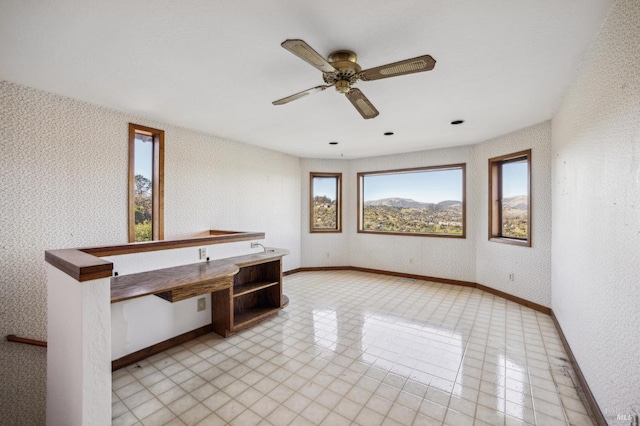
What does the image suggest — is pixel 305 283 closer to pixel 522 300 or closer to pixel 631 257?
pixel 522 300

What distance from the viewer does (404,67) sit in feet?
5.72

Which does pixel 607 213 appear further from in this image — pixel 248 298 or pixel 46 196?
pixel 46 196

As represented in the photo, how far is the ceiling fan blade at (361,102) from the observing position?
7.21 feet

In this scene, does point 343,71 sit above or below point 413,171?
above

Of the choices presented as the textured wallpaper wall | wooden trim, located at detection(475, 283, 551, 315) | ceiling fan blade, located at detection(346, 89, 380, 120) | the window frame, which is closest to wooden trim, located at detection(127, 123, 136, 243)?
the textured wallpaper wall

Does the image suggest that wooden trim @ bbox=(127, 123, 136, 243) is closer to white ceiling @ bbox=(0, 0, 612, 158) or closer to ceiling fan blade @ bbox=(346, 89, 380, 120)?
white ceiling @ bbox=(0, 0, 612, 158)

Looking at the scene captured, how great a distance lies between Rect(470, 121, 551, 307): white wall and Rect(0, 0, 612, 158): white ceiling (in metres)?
0.53

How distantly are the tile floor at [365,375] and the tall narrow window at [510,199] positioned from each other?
1.25 metres

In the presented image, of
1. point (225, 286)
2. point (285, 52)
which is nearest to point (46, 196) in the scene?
point (225, 286)

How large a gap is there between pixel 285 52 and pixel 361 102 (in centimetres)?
73

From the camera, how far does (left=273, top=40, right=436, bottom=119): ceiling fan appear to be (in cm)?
161

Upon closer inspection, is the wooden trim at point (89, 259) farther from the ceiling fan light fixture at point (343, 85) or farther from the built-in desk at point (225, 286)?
the ceiling fan light fixture at point (343, 85)

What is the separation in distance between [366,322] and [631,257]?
258 centimetres

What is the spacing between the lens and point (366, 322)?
3488 mm
